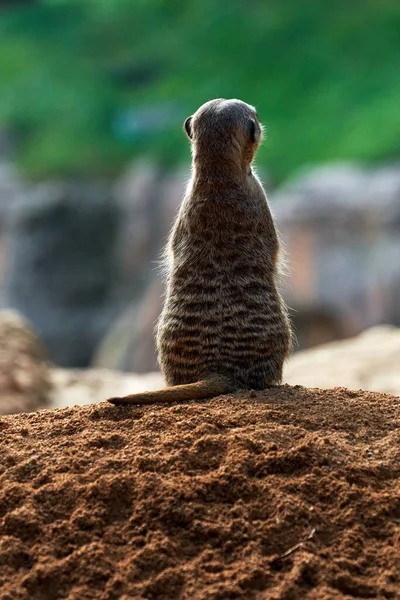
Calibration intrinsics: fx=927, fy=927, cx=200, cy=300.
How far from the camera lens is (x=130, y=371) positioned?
Answer: 12633mm

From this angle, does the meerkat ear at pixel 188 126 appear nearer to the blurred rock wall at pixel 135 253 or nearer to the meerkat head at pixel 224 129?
the meerkat head at pixel 224 129

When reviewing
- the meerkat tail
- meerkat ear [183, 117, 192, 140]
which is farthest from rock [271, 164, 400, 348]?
the meerkat tail

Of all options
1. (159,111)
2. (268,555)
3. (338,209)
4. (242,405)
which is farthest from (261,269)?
(159,111)

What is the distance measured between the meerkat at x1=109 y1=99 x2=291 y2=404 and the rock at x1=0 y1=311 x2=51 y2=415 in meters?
3.17

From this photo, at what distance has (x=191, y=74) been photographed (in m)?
16.0

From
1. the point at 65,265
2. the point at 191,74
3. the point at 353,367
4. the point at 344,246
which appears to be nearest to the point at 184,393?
the point at 353,367

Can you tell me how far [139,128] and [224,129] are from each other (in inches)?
494

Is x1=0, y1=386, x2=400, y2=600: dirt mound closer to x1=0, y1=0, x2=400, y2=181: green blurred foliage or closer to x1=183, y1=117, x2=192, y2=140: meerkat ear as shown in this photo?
x1=183, y1=117, x2=192, y2=140: meerkat ear

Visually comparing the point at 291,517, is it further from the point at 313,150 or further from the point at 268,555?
the point at 313,150

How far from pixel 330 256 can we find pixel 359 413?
926 cm

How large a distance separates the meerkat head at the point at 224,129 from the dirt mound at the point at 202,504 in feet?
3.73

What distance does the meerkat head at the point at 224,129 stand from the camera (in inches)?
141

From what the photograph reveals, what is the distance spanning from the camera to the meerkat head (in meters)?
3.59

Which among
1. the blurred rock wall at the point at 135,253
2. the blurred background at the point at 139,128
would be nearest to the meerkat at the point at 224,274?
the blurred rock wall at the point at 135,253
